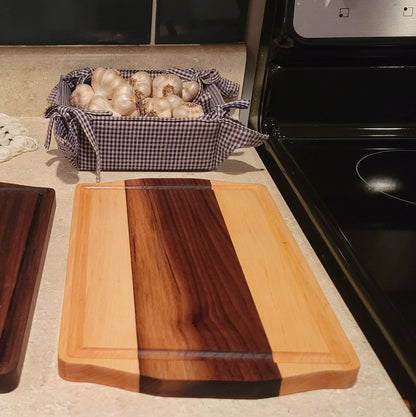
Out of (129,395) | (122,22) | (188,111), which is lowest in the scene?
(129,395)

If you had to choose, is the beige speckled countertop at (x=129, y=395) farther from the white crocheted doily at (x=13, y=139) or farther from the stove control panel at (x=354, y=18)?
the stove control panel at (x=354, y=18)

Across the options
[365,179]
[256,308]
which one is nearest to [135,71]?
[365,179]

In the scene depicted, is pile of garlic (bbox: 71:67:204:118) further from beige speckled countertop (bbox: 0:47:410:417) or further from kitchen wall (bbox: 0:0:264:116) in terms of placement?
beige speckled countertop (bbox: 0:47:410:417)

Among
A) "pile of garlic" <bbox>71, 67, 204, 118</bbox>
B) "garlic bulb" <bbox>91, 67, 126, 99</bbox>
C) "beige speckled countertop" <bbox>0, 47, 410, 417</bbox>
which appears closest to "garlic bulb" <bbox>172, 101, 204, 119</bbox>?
"pile of garlic" <bbox>71, 67, 204, 118</bbox>

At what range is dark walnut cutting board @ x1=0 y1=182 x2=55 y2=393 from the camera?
18.9 inches

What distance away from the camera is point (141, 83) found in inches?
36.2

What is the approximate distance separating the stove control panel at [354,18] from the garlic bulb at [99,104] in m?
0.35

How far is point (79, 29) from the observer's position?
0.93 metres

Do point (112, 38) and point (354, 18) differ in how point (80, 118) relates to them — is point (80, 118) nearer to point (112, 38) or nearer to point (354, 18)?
point (112, 38)

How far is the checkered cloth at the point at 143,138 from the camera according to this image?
0.80 meters

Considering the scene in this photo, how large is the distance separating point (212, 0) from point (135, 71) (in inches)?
7.9

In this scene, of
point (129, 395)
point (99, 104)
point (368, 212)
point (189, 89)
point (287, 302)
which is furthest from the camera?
point (189, 89)

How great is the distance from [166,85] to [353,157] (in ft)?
1.21

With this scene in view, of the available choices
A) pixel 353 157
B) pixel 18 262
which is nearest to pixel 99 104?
pixel 18 262
